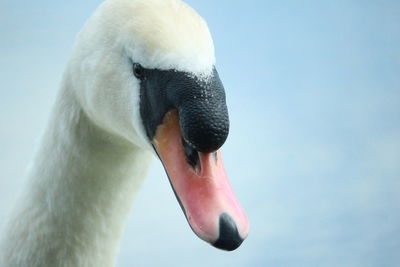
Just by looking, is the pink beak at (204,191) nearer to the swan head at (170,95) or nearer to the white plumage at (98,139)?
the swan head at (170,95)

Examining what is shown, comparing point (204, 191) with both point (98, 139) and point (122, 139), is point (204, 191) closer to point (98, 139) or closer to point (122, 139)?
point (122, 139)

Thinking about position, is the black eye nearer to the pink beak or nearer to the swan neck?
the pink beak

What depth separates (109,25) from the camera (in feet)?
9.75

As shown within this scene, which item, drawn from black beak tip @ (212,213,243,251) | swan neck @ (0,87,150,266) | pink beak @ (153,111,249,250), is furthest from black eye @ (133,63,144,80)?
black beak tip @ (212,213,243,251)

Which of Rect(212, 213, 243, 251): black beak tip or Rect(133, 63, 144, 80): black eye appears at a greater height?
Rect(133, 63, 144, 80): black eye

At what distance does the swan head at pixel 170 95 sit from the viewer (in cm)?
252

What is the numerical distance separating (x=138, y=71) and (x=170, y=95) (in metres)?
0.25

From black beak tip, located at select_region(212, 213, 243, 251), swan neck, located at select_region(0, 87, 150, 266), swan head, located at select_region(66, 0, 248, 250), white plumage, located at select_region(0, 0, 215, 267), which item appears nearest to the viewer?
black beak tip, located at select_region(212, 213, 243, 251)

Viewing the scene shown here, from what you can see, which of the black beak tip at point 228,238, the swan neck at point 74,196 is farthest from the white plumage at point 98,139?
the black beak tip at point 228,238

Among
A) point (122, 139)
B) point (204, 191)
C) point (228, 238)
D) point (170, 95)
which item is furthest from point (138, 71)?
point (228, 238)

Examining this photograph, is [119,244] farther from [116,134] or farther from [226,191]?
[226,191]

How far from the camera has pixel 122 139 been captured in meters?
3.18

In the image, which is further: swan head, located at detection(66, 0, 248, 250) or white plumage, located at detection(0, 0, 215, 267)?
white plumage, located at detection(0, 0, 215, 267)

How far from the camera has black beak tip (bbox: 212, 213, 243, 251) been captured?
2.40 metres
